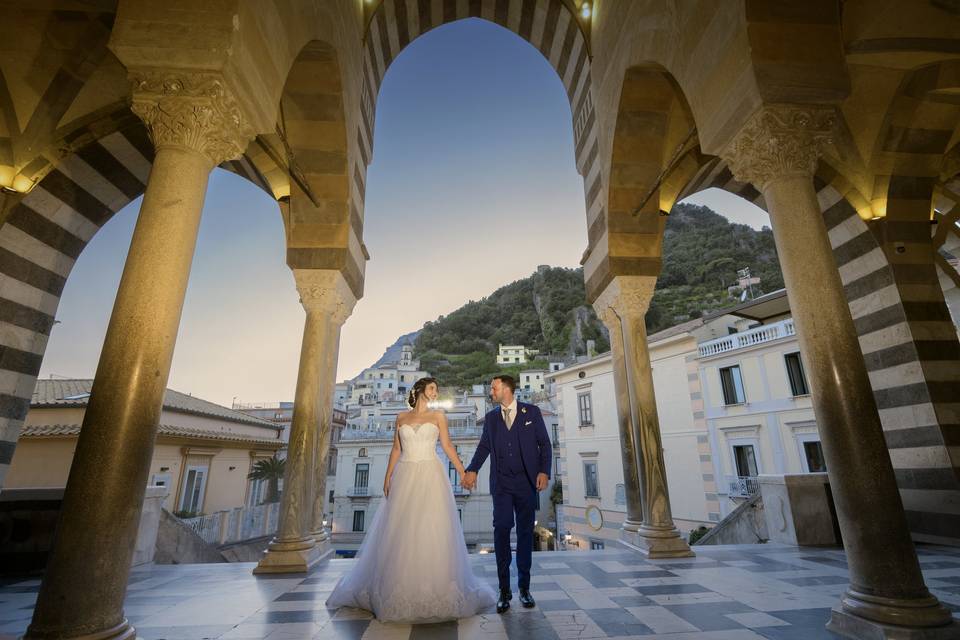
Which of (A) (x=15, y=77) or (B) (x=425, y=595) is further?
(A) (x=15, y=77)

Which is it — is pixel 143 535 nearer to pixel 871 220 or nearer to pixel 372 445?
pixel 871 220

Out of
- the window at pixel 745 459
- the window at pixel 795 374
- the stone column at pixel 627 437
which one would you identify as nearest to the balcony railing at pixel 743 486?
the window at pixel 745 459

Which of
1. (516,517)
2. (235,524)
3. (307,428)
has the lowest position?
(235,524)

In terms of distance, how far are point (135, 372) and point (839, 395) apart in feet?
15.9

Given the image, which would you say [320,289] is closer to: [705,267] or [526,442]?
[526,442]

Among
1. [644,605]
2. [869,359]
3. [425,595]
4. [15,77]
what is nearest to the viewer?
[425,595]

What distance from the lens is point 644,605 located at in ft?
11.3

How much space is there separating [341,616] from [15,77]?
7.85 metres

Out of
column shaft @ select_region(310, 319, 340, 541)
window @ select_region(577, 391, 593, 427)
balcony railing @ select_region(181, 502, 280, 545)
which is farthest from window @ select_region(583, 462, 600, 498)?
column shaft @ select_region(310, 319, 340, 541)

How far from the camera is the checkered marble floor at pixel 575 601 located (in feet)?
9.39

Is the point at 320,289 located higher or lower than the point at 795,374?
lower

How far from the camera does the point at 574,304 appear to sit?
75812 millimetres

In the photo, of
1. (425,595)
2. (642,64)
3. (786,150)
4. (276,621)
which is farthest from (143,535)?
(642,64)

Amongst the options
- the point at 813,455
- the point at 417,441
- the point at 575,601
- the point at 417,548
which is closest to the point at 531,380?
the point at 813,455
